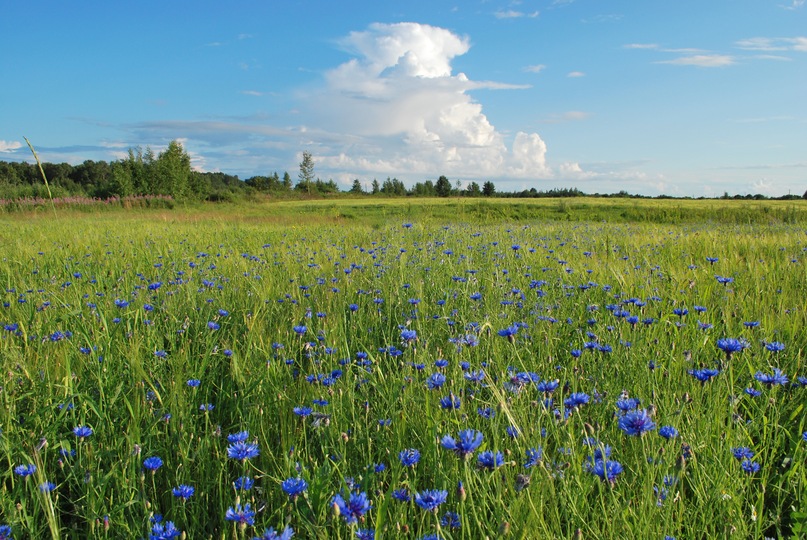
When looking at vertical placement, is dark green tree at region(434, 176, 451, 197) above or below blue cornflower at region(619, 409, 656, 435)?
above

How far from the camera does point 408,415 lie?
1.83 m

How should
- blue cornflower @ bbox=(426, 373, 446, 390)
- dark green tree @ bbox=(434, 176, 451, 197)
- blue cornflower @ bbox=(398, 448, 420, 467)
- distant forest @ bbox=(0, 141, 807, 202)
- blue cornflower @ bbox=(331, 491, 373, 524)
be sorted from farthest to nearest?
dark green tree @ bbox=(434, 176, 451, 197), distant forest @ bbox=(0, 141, 807, 202), blue cornflower @ bbox=(426, 373, 446, 390), blue cornflower @ bbox=(398, 448, 420, 467), blue cornflower @ bbox=(331, 491, 373, 524)

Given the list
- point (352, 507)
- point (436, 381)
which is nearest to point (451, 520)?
point (352, 507)

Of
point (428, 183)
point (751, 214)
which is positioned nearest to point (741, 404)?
point (751, 214)

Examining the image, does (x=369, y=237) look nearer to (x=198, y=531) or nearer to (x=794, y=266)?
(x=794, y=266)

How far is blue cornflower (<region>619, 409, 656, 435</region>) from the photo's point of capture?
126 centimetres

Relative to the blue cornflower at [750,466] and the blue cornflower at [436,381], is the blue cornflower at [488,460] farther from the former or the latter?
the blue cornflower at [750,466]

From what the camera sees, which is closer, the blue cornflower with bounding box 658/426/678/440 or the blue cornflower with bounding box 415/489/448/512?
the blue cornflower with bounding box 415/489/448/512

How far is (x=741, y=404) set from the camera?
2.21m

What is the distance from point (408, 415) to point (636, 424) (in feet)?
2.75

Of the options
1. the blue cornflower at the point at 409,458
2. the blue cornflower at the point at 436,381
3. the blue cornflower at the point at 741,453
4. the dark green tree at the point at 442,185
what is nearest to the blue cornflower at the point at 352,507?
the blue cornflower at the point at 409,458

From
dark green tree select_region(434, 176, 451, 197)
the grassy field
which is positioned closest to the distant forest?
dark green tree select_region(434, 176, 451, 197)

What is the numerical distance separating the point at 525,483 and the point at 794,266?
5.11m

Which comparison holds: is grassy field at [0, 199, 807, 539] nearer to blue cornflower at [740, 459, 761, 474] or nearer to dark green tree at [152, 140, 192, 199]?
blue cornflower at [740, 459, 761, 474]
